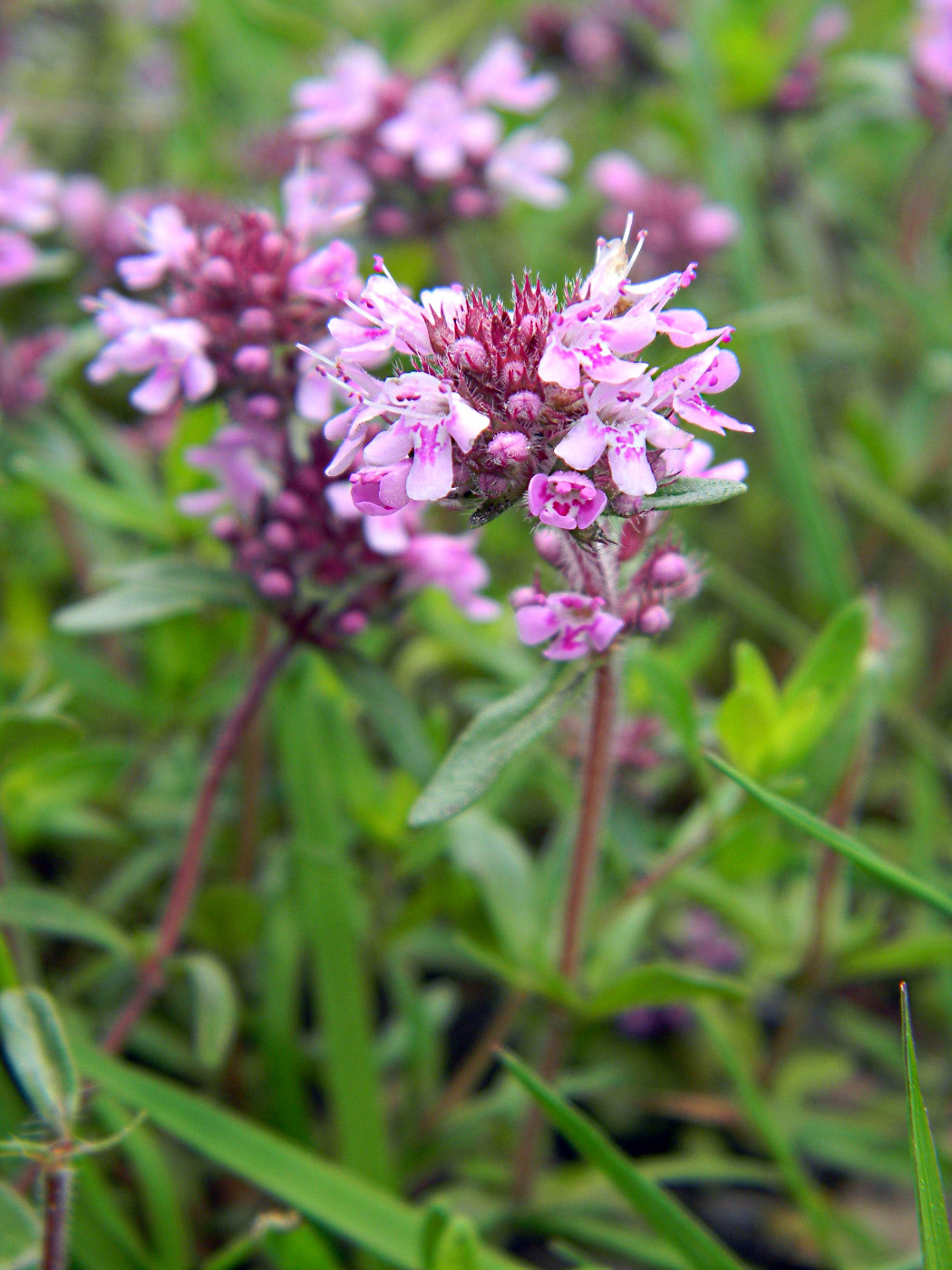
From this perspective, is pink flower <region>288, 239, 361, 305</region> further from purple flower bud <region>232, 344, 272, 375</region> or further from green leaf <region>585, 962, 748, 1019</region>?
green leaf <region>585, 962, 748, 1019</region>

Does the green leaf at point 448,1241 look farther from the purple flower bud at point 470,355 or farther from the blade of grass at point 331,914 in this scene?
the purple flower bud at point 470,355

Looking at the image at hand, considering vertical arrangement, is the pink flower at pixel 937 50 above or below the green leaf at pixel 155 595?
above

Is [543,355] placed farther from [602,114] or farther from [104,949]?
[602,114]

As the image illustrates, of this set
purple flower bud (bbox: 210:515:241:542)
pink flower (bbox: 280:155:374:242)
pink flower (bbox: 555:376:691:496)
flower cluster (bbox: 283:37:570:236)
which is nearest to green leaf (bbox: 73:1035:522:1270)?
purple flower bud (bbox: 210:515:241:542)

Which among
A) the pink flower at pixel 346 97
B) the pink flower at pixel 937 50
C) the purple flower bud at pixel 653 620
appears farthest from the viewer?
the pink flower at pixel 937 50

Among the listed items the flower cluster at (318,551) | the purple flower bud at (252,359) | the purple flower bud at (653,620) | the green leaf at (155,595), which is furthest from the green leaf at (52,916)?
the purple flower bud at (653,620)
